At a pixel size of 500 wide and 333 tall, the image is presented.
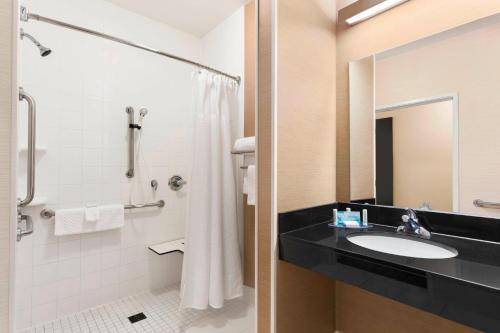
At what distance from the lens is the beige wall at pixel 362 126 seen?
1.46m

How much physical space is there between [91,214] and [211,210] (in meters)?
0.92

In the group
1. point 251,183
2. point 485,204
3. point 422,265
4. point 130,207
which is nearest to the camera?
point 422,265

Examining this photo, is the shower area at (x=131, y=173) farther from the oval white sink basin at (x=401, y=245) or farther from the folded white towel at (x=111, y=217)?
the oval white sink basin at (x=401, y=245)

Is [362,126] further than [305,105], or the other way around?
[362,126]

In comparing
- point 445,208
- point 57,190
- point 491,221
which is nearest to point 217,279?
point 57,190

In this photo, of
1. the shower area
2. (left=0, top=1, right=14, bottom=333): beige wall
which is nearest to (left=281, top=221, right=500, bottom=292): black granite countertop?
the shower area

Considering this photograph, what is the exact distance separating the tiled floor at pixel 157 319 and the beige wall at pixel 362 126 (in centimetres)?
126

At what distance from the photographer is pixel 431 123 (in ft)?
4.14

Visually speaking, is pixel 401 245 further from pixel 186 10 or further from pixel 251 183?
pixel 186 10

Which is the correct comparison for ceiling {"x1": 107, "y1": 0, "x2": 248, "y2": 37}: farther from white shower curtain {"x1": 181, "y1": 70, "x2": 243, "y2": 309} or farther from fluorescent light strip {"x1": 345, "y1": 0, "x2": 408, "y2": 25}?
fluorescent light strip {"x1": 345, "y1": 0, "x2": 408, "y2": 25}

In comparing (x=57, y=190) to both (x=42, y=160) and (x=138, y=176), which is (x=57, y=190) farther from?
(x=138, y=176)

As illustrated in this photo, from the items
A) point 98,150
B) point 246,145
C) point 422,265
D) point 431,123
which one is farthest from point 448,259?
point 98,150

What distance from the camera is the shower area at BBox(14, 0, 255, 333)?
176 cm

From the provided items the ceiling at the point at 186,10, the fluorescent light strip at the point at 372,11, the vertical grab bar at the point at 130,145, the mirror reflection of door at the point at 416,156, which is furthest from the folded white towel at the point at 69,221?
the fluorescent light strip at the point at 372,11
